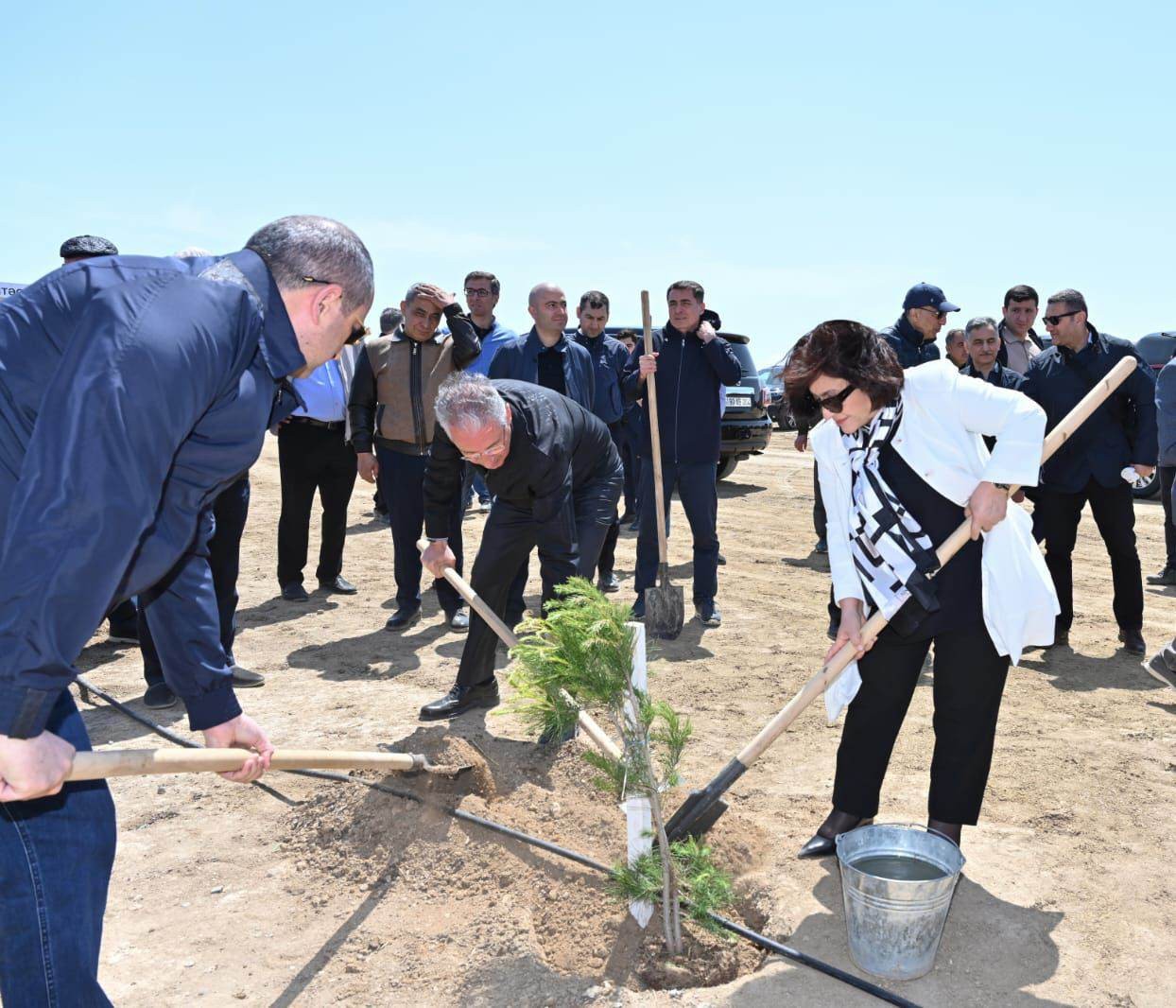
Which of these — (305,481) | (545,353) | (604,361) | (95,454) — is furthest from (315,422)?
(95,454)

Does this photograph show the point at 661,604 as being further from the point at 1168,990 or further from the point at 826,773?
the point at 1168,990

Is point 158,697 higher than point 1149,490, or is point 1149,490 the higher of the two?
point 1149,490

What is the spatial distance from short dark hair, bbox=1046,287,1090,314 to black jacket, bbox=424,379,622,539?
9.36 ft

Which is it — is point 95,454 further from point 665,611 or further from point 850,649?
point 665,611

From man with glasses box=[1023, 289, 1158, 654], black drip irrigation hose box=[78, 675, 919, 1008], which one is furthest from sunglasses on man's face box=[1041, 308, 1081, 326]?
black drip irrigation hose box=[78, 675, 919, 1008]

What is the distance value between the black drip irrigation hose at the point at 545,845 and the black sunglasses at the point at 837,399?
1627mm

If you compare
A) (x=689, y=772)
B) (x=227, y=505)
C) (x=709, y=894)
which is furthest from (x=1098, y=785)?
(x=227, y=505)

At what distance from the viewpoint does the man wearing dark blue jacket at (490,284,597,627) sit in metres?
6.72

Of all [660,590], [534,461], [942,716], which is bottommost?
[660,590]

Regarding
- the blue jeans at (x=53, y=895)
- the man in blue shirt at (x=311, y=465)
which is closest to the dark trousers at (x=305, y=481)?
the man in blue shirt at (x=311, y=465)

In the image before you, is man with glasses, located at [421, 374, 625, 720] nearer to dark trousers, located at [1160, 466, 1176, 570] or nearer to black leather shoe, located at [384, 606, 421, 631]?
black leather shoe, located at [384, 606, 421, 631]

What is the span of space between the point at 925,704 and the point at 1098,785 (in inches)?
46.8

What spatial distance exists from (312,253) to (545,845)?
7.77ft

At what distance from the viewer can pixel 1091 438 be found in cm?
579
